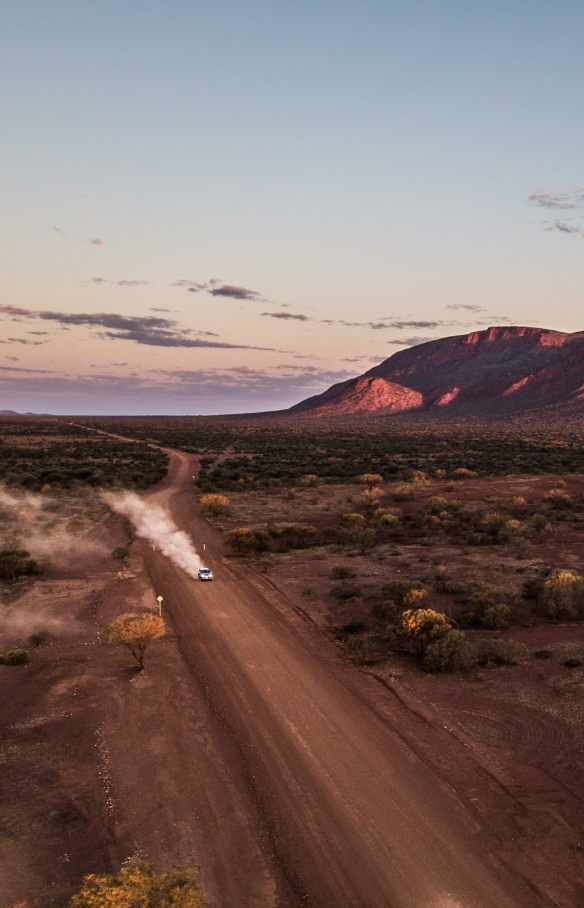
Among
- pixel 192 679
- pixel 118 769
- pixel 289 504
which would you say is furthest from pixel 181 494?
pixel 118 769

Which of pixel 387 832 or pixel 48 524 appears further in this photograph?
pixel 48 524

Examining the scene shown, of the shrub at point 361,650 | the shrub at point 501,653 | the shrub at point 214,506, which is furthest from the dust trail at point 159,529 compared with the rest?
the shrub at point 501,653

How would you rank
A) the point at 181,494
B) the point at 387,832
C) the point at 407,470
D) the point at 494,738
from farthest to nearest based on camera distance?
the point at 407,470, the point at 181,494, the point at 494,738, the point at 387,832

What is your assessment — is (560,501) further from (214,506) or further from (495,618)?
(214,506)

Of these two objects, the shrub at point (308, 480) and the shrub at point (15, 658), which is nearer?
the shrub at point (15, 658)

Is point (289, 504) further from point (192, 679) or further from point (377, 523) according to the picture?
point (192, 679)

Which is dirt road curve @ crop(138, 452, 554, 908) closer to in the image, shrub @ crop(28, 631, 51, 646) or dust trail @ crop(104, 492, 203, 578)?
shrub @ crop(28, 631, 51, 646)

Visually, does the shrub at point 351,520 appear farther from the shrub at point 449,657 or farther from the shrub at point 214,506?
the shrub at point 449,657

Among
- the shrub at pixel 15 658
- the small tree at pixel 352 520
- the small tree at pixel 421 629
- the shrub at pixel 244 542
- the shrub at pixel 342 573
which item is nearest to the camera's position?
the shrub at pixel 15 658
